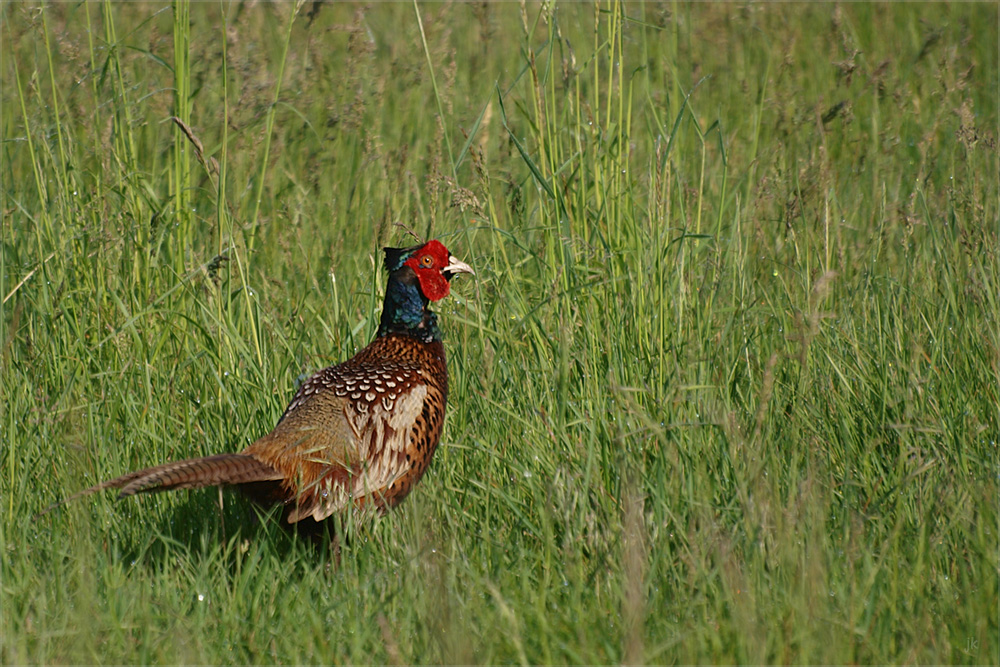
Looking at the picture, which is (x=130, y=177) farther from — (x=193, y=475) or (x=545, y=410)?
(x=545, y=410)

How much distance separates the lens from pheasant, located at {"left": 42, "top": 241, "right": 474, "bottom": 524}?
2.88 meters

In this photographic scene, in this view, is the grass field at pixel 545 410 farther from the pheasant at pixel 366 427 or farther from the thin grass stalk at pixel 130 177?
the pheasant at pixel 366 427

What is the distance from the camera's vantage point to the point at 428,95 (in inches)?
259

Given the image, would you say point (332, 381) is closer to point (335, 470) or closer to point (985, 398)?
point (335, 470)

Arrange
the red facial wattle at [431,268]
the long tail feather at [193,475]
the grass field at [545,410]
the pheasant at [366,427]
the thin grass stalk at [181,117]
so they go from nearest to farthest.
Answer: the grass field at [545,410] → the long tail feather at [193,475] → the pheasant at [366,427] → the red facial wattle at [431,268] → the thin grass stalk at [181,117]

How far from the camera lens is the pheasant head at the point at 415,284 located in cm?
341

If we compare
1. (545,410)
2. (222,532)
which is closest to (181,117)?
(222,532)

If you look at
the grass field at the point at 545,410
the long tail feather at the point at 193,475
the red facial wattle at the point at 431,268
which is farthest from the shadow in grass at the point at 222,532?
the red facial wattle at the point at 431,268

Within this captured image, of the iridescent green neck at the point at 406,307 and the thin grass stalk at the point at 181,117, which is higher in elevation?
the thin grass stalk at the point at 181,117

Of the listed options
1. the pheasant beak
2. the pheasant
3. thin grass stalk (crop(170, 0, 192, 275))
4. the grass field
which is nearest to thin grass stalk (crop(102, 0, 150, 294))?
the grass field

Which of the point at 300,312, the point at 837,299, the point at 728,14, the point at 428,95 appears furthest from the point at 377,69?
the point at 837,299

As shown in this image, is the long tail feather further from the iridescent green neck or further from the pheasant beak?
the pheasant beak

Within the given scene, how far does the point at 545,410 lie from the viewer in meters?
3.33

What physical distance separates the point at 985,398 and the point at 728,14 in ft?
15.5
